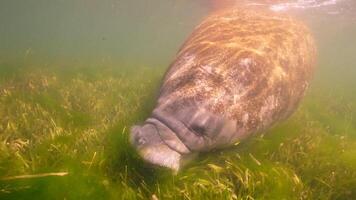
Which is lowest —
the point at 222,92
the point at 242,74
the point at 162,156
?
the point at 162,156

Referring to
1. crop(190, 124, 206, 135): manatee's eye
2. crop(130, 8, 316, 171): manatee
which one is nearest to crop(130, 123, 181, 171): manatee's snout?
crop(130, 8, 316, 171): manatee

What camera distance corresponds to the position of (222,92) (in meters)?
5.43

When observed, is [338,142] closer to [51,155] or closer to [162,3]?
[51,155]

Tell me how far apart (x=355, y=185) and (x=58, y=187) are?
3.99 meters

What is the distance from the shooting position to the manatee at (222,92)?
4.96 m

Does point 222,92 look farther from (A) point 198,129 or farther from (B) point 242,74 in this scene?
(A) point 198,129

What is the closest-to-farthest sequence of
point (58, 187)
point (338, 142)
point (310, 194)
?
point (58, 187) → point (310, 194) → point (338, 142)

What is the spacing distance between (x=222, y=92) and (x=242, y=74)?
2.07ft

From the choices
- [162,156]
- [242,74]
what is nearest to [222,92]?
[242,74]

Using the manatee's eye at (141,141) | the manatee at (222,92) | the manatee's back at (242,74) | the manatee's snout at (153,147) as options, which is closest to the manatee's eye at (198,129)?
the manatee at (222,92)

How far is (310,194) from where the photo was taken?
462 cm

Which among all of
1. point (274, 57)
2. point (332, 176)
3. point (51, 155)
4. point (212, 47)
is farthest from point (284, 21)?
point (51, 155)

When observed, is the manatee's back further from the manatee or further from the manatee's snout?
the manatee's snout

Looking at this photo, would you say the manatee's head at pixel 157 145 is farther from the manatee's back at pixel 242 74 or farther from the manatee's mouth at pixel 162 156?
the manatee's back at pixel 242 74
